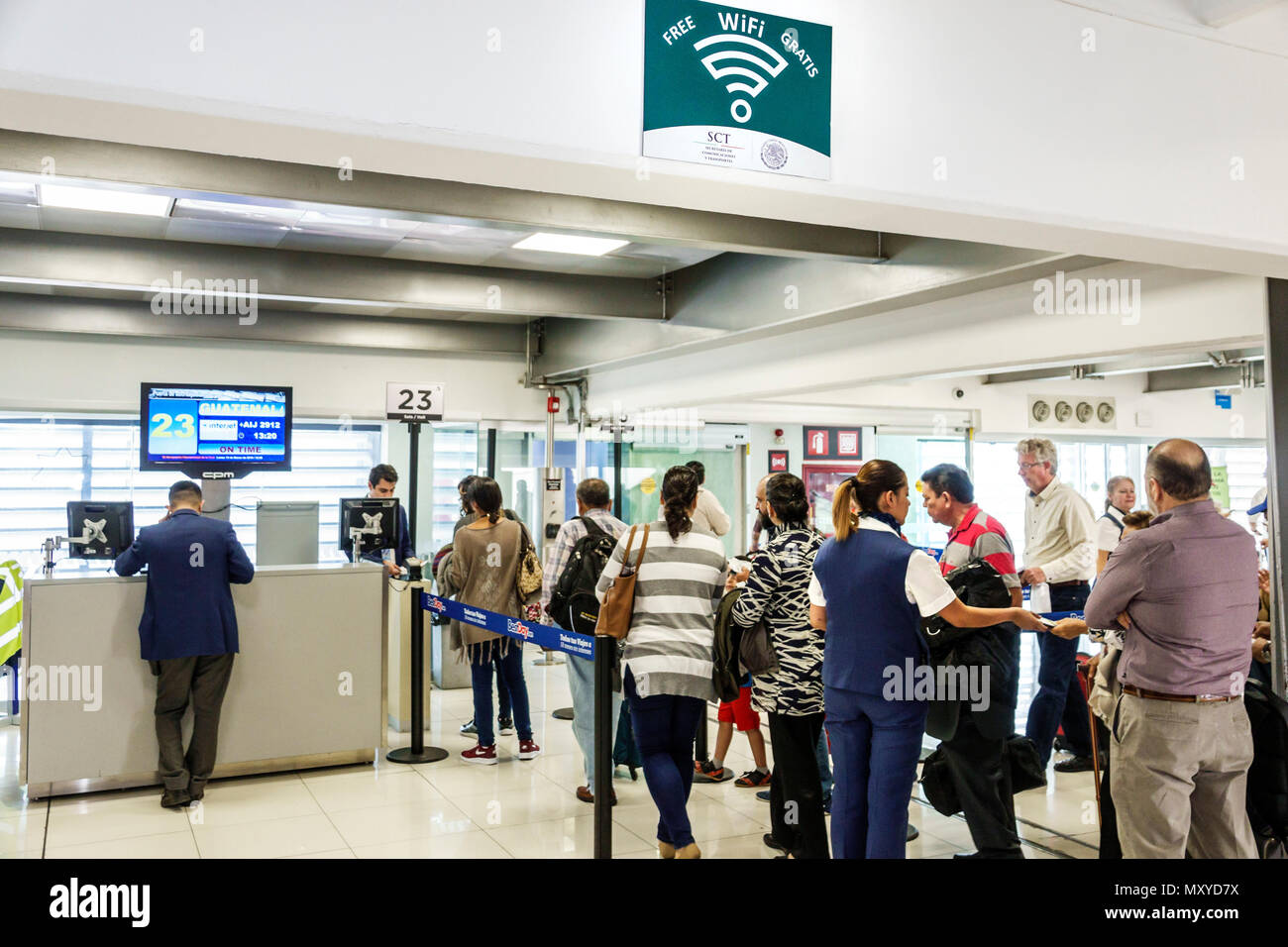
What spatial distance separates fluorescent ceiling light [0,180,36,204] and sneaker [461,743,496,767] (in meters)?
3.77

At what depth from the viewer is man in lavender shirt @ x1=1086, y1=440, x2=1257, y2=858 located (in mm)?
3256

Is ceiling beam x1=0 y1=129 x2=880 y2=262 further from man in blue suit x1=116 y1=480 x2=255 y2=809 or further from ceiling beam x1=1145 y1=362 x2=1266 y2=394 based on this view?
ceiling beam x1=1145 y1=362 x2=1266 y2=394

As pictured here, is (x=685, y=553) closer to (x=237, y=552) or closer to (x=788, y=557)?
(x=788, y=557)

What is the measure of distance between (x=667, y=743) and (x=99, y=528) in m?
3.73

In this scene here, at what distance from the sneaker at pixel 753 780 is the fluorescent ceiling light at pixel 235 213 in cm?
378

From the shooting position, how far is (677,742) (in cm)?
404

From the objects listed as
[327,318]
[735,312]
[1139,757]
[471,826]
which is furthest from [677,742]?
[327,318]

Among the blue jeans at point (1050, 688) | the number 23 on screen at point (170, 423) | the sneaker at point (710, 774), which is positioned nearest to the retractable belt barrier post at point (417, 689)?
the sneaker at point (710, 774)

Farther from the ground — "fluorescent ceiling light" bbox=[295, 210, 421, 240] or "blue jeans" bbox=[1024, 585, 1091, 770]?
"fluorescent ceiling light" bbox=[295, 210, 421, 240]

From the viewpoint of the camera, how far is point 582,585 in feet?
15.6

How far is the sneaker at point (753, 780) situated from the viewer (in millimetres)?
5250

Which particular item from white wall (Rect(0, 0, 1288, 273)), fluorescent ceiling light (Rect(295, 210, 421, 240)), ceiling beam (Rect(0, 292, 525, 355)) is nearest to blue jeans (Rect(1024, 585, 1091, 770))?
white wall (Rect(0, 0, 1288, 273))

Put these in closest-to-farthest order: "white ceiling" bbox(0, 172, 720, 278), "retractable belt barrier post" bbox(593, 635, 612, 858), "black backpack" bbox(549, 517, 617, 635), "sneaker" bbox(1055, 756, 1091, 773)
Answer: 1. "retractable belt barrier post" bbox(593, 635, 612, 858)
2. "black backpack" bbox(549, 517, 617, 635)
3. "sneaker" bbox(1055, 756, 1091, 773)
4. "white ceiling" bbox(0, 172, 720, 278)

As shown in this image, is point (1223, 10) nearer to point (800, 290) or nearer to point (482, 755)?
point (800, 290)
